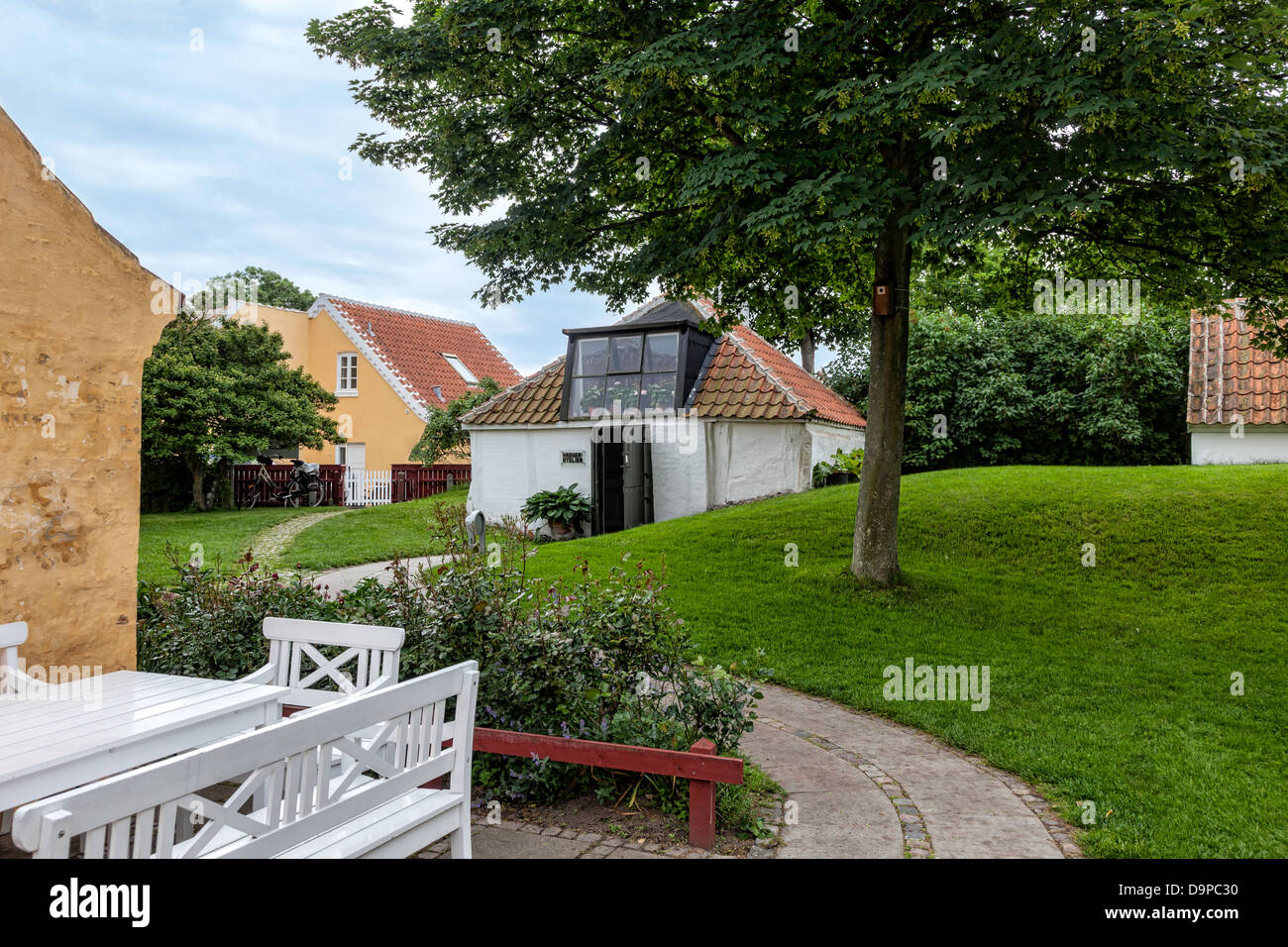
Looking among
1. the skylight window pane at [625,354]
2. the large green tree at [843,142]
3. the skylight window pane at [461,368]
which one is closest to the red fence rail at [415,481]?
the skylight window pane at [461,368]

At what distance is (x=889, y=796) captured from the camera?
5.18m

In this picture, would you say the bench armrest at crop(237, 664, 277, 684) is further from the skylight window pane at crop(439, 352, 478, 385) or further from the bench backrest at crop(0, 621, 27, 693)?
the skylight window pane at crop(439, 352, 478, 385)

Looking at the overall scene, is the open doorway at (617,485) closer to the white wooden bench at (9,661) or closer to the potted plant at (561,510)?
the potted plant at (561,510)

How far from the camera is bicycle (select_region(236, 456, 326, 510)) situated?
25.3 meters

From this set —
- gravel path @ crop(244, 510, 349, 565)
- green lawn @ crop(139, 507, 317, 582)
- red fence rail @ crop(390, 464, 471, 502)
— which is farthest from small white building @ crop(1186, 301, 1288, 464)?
red fence rail @ crop(390, 464, 471, 502)

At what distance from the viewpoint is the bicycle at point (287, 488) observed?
25.3m

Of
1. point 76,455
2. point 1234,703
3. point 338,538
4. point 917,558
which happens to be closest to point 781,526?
point 917,558

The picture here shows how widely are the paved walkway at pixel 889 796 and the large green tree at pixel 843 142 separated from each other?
442 cm

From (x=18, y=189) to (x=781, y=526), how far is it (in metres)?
11.3

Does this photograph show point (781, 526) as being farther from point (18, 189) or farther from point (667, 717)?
point (18, 189)

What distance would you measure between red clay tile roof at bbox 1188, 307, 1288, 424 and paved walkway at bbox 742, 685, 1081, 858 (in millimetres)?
14521

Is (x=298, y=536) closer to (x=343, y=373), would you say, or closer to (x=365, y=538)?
(x=365, y=538)
